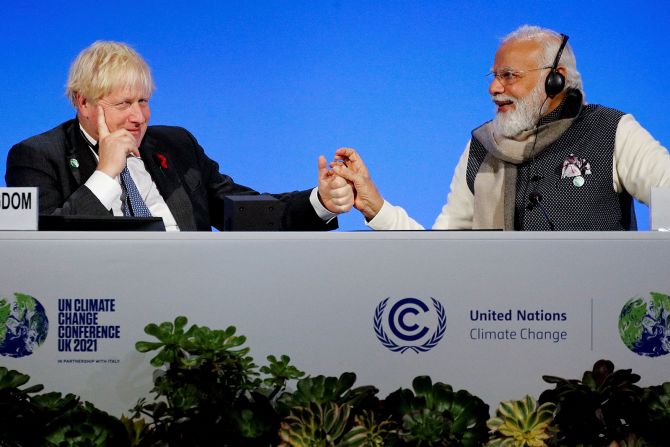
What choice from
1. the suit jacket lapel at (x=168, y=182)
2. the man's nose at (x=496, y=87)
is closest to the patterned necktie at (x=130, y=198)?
the suit jacket lapel at (x=168, y=182)

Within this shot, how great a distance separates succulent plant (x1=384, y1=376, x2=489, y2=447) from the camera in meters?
1.05

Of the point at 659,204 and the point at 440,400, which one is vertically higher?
the point at 659,204

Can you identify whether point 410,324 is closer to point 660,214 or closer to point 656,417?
point 656,417

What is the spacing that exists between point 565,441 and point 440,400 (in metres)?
0.16

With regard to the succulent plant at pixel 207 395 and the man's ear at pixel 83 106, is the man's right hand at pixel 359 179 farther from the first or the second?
the succulent plant at pixel 207 395

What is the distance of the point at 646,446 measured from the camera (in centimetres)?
109

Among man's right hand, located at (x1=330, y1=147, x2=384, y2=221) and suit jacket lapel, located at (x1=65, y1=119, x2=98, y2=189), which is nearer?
man's right hand, located at (x1=330, y1=147, x2=384, y2=221)

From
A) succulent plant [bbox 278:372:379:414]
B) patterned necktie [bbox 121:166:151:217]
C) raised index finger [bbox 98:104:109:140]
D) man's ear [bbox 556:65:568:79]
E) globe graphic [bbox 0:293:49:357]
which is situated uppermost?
man's ear [bbox 556:65:568:79]

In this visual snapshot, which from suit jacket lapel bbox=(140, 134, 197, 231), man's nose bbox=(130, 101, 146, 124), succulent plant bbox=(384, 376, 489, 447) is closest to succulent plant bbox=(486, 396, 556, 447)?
succulent plant bbox=(384, 376, 489, 447)

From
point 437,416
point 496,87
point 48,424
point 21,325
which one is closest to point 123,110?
point 496,87

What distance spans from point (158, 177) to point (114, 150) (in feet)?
0.90

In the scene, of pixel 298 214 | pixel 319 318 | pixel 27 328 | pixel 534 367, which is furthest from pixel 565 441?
pixel 298 214

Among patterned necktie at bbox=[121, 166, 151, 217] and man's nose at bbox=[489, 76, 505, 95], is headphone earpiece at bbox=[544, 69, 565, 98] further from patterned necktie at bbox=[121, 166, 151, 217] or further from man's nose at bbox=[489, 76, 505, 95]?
patterned necktie at bbox=[121, 166, 151, 217]

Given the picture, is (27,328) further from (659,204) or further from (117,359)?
(659,204)
